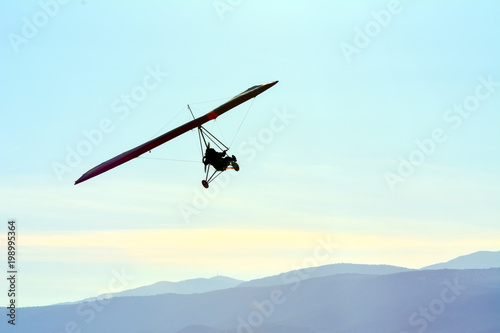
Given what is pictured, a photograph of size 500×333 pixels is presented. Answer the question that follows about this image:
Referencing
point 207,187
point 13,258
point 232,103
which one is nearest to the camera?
point 207,187

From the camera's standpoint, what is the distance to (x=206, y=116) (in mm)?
57125

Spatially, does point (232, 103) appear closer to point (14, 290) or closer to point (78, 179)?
point (78, 179)

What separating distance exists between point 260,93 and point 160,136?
947 cm

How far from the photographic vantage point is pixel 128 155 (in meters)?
57.2

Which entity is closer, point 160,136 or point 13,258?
point 160,136

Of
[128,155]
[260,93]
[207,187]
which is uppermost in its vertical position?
[260,93]

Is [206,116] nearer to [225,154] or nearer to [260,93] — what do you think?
[225,154]

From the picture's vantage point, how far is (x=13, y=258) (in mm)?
74875

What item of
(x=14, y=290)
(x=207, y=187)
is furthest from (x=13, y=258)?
(x=207, y=187)

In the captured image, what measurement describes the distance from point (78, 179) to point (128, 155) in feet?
13.5

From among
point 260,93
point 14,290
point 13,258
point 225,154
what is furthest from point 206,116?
point 14,290

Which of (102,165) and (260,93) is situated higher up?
(260,93)

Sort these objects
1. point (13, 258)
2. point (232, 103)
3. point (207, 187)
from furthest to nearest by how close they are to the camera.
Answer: point (13, 258) → point (232, 103) → point (207, 187)

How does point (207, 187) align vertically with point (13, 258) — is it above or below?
below
